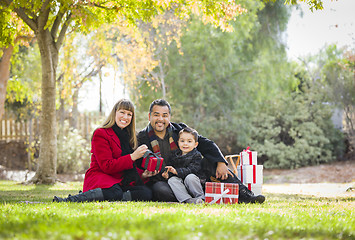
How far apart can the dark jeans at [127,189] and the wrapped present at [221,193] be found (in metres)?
0.87

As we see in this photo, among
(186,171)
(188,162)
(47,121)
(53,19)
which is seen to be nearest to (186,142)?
(188,162)

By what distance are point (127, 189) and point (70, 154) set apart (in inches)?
422

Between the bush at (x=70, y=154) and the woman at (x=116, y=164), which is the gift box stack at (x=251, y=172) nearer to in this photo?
the woman at (x=116, y=164)

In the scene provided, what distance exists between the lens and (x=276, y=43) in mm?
21578

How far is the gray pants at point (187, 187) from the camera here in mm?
5391

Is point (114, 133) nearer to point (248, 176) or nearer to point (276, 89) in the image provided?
point (248, 176)

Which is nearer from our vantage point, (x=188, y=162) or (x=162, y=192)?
(x=162, y=192)

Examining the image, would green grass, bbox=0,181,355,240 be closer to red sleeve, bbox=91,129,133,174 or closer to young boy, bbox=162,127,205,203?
red sleeve, bbox=91,129,133,174

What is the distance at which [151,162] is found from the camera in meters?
5.13

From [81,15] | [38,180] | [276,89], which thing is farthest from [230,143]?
[81,15]

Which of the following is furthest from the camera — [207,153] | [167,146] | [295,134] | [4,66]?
[295,134]

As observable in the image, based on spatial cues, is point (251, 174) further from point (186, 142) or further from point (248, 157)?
point (186, 142)

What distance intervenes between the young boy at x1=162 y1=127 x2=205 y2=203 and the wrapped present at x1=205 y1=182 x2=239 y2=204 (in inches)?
5.8

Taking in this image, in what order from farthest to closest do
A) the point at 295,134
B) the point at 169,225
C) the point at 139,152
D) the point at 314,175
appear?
1. the point at 295,134
2. the point at 314,175
3. the point at 139,152
4. the point at 169,225
